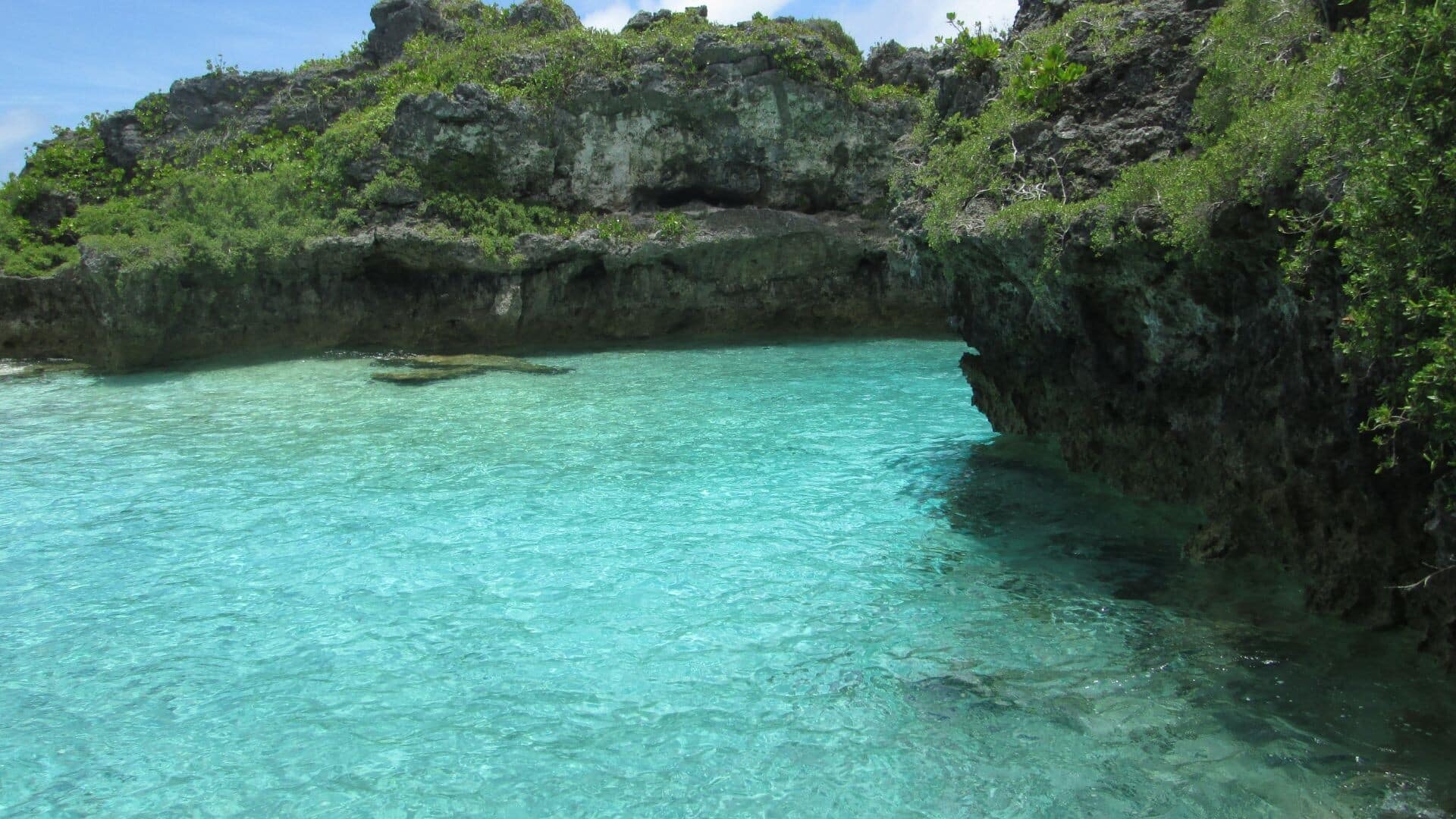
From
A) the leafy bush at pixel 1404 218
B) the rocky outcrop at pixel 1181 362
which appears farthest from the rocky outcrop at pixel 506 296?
the leafy bush at pixel 1404 218

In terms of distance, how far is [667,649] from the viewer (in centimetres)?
634

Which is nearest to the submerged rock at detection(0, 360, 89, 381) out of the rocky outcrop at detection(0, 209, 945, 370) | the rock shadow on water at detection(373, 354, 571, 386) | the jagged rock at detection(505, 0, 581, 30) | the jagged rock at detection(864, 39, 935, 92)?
the rocky outcrop at detection(0, 209, 945, 370)

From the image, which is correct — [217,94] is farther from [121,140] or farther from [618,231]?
[618,231]

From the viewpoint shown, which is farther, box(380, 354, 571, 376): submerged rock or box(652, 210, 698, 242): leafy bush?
box(652, 210, 698, 242): leafy bush

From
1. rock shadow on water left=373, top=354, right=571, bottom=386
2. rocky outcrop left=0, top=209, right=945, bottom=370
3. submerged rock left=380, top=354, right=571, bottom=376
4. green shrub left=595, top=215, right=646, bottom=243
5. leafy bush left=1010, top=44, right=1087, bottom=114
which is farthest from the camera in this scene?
green shrub left=595, top=215, right=646, bottom=243

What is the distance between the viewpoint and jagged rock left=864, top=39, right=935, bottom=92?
76.0ft

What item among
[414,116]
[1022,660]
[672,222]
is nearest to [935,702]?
[1022,660]

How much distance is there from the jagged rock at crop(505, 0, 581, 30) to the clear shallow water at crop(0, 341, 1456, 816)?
16.2 meters

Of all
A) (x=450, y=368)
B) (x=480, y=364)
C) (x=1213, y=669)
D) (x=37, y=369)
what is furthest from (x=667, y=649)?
(x=37, y=369)

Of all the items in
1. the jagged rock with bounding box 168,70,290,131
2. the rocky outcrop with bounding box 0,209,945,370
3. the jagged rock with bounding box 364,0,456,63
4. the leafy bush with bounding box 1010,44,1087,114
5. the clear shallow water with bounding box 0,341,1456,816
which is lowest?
the clear shallow water with bounding box 0,341,1456,816

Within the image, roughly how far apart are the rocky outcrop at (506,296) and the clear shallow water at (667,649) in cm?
996

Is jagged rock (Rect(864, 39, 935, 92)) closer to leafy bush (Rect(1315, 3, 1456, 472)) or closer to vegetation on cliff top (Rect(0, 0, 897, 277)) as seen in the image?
vegetation on cliff top (Rect(0, 0, 897, 277))

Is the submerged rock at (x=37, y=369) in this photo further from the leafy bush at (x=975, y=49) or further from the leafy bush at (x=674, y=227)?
the leafy bush at (x=975, y=49)

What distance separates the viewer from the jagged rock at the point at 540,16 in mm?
24359
